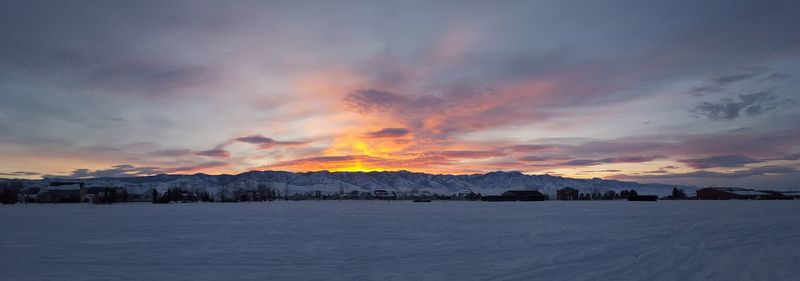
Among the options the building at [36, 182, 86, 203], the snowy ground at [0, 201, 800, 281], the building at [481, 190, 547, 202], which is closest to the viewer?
the snowy ground at [0, 201, 800, 281]

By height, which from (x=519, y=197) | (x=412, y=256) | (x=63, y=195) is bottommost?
(x=519, y=197)

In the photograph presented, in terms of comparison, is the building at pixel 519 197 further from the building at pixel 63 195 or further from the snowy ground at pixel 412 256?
the snowy ground at pixel 412 256

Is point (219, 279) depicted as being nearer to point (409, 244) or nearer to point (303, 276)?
point (303, 276)

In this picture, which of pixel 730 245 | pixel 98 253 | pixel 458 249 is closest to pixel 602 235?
pixel 730 245

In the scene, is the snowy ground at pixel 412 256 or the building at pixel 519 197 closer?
the snowy ground at pixel 412 256

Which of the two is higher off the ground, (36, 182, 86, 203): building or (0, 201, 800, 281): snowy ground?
(36, 182, 86, 203): building

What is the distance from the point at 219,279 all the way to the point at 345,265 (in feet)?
13.8

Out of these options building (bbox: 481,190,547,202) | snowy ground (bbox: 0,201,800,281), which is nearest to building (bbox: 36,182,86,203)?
building (bbox: 481,190,547,202)

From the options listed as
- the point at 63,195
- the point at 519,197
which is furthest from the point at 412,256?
the point at 63,195

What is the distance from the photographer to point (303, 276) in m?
15.0

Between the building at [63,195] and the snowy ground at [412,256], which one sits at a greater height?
the building at [63,195]

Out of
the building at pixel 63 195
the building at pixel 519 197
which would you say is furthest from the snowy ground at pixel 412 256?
the building at pixel 63 195

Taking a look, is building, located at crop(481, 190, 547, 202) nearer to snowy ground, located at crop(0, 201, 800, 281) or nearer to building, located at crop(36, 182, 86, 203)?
building, located at crop(36, 182, 86, 203)

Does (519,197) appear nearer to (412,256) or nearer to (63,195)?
(63,195)
